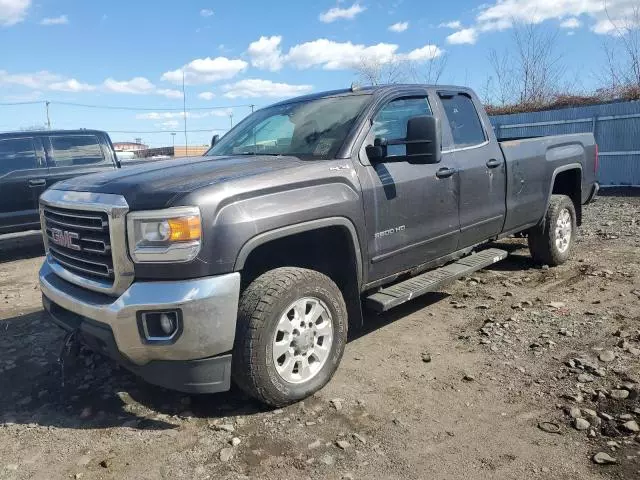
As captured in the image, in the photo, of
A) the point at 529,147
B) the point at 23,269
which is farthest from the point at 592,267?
the point at 23,269

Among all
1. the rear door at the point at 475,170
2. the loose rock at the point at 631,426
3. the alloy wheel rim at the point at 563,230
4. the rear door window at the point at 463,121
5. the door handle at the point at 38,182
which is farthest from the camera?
the door handle at the point at 38,182

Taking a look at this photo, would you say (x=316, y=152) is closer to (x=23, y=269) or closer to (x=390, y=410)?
(x=390, y=410)

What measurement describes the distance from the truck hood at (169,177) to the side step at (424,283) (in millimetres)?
1192

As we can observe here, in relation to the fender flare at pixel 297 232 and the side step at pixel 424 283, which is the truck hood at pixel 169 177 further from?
the side step at pixel 424 283

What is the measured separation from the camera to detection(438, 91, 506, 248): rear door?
466 cm

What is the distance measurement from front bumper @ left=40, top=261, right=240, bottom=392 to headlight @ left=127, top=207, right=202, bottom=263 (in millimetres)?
153

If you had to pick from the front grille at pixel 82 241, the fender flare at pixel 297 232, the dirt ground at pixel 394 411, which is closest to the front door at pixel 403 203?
the fender flare at pixel 297 232

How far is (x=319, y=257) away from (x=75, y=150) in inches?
264

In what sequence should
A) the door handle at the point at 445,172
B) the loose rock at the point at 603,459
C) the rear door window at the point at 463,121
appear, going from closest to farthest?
1. the loose rock at the point at 603,459
2. the door handle at the point at 445,172
3. the rear door window at the point at 463,121

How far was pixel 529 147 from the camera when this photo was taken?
5531mm

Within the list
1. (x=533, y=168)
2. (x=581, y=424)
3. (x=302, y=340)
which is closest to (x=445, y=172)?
(x=533, y=168)

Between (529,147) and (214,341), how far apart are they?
4114mm

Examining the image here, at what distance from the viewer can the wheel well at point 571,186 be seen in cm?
643

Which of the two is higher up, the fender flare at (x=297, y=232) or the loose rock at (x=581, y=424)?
the fender flare at (x=297, y=232)
